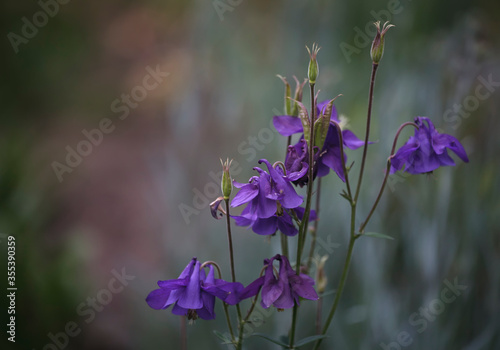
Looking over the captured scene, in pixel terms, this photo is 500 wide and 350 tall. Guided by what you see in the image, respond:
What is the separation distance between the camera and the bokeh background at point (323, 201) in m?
1.53

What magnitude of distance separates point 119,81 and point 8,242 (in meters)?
1.94

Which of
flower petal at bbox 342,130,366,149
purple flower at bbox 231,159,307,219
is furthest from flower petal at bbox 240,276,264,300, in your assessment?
flower petal at bbox 342,130,366,149

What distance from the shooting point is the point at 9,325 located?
1645 mm

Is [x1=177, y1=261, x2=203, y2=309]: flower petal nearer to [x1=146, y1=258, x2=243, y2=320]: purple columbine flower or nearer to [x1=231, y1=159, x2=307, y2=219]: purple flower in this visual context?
[x1=146, y1=258, x2=243, y2=320]: purple columbine flower

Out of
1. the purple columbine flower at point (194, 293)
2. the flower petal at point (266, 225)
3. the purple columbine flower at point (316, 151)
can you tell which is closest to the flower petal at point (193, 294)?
the purple columbine flower at point (194, 293)

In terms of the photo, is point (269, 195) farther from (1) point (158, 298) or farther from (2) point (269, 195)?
(1) point (158, 298)

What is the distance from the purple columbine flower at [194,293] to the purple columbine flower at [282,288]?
0.03 m

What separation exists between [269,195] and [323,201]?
40.1 inches

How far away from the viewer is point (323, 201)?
1714 mm

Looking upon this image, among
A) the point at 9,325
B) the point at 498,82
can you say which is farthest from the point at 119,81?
the point at 498,82

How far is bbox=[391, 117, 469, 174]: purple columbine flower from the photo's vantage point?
2.69 ft

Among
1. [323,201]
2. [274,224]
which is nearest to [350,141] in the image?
[274,224]

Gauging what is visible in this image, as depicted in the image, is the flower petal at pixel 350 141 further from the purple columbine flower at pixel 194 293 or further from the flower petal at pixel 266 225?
the purple columbine flower at pixel 194 293

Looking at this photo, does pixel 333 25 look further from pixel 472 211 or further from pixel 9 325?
pixel 9 325
